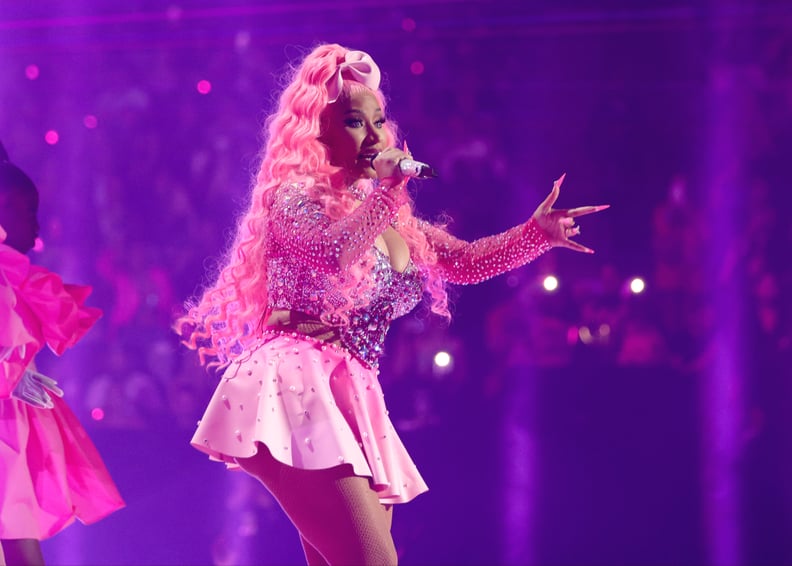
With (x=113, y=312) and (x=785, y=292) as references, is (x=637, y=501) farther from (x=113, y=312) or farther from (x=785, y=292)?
(x=113, y=312)

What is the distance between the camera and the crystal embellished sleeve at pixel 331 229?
1.81 meters

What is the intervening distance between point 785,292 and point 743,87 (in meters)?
0.79

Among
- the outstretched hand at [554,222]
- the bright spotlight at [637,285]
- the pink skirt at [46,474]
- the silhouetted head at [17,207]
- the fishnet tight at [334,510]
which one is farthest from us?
the bright spotlight at [637,285]

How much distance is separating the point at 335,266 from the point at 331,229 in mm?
70

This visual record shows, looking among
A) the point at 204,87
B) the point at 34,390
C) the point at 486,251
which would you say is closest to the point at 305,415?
the point at 486,251

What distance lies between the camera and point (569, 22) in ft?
12.2

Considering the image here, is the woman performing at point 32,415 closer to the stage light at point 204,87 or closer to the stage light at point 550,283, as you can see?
the stage light at point 204,87

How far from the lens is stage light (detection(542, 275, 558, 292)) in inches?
149

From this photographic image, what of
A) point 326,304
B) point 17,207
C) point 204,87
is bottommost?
point 326,304

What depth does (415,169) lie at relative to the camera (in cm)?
180

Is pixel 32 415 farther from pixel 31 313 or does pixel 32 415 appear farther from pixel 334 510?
pixel 334 510

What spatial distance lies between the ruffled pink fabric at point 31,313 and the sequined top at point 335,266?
1.04 m

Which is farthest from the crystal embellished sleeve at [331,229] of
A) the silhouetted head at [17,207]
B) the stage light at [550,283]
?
the stage light at [550,283]

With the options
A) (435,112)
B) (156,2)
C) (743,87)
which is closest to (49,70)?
(156,2)
